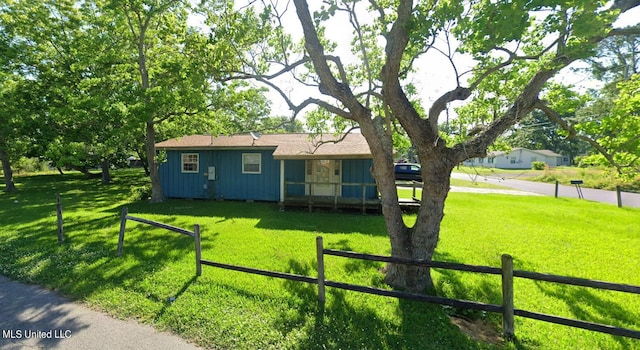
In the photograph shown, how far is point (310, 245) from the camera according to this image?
691 centimetres

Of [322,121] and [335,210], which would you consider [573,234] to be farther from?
[322,121]

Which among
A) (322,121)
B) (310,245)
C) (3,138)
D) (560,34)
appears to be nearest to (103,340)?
(310,245)

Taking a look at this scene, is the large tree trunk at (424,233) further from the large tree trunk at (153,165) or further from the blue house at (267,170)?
the large tree trunk at (153,165)

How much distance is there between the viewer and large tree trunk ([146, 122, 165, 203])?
12.8m

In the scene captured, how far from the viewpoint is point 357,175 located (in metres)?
12.0

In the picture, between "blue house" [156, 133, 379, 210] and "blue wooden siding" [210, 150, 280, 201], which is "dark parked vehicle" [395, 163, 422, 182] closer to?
"blue house" [156, 133, 379, 210]

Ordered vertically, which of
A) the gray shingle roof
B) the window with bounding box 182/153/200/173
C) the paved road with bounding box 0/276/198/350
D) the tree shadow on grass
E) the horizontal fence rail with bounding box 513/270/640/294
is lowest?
the tree shadow on grass

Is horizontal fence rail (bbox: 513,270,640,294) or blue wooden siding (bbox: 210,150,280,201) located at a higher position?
blue wooden siding (bbox: 210,150,280,201)

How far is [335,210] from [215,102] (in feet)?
23.0

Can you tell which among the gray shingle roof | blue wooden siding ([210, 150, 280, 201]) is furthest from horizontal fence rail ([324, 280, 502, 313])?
blue wooden siding ([210, 150, 280, 201])

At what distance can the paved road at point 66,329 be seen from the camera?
3184 mm

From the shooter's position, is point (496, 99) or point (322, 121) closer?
point (496, 99)

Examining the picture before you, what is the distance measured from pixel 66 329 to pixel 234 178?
10416 mm

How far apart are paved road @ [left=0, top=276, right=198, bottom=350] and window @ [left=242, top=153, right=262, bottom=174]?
371 inches
